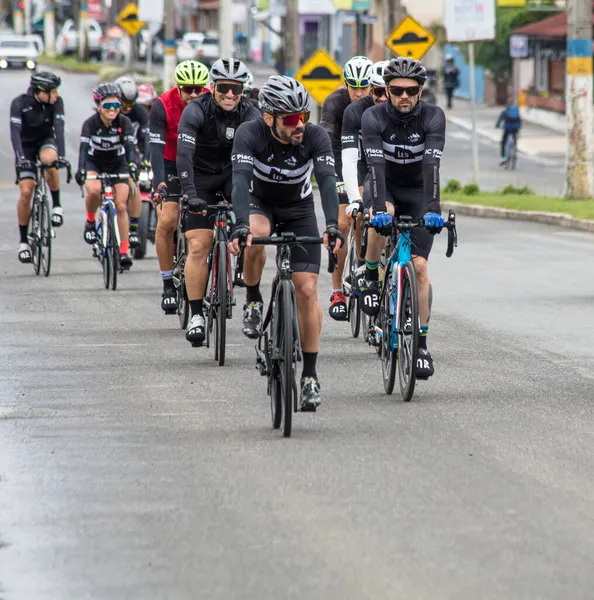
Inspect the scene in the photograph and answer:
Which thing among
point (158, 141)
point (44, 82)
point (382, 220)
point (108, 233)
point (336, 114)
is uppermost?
point (44, 82)

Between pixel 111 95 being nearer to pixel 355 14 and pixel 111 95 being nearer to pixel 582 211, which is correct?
pixel 582 211

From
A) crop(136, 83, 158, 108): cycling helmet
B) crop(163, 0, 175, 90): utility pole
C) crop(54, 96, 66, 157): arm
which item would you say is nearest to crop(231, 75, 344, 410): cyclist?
crop(54, 96, 66, 157): arm

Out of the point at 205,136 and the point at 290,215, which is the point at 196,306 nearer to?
the point at 205,136

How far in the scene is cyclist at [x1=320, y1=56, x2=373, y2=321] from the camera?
13.4 meters

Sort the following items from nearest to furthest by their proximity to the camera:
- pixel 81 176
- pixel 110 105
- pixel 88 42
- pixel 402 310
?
pixel 402 310 → pixel 81 176 → pixel 110 105 → pixel 88 42

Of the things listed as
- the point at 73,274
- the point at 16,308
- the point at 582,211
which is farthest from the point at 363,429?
the point at 582,211

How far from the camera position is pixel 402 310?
1034cm

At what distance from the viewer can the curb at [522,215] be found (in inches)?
953

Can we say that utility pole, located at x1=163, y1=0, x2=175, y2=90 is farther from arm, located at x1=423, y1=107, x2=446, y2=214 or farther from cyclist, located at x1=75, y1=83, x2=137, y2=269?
arm, located at x1=423, y1=107, x2=446, y2=214

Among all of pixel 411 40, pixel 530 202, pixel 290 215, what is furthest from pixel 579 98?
pixel 290 215

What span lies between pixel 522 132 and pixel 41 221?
120ft

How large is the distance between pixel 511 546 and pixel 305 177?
3.89m

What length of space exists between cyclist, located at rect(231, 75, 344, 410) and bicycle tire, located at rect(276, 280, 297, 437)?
0.33m

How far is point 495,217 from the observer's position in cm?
2719
